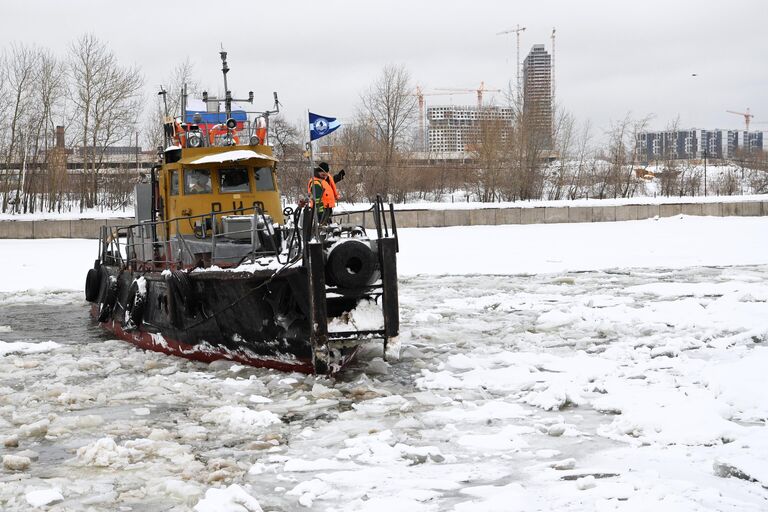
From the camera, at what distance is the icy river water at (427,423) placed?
5195 millimetres

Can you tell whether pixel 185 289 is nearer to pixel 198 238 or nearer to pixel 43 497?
pixel 198 238

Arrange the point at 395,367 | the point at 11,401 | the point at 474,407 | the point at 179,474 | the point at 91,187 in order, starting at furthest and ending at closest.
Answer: the point at 91,187 < the point at 395,367 < the point at 11,401 < the point at 474,407 < the point at 179,474

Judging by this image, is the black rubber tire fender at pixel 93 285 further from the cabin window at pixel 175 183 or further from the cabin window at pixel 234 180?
the cabin window at pixel 234 180

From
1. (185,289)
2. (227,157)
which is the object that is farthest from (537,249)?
(185,289)

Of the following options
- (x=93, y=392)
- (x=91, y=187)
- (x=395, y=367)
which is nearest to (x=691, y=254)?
(x=395, y=367)

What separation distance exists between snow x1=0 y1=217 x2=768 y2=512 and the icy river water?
2 cm

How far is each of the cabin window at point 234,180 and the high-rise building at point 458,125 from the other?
2964 centimetres

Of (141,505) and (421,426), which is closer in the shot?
(141,505)

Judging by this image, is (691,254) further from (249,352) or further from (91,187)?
(91,187)

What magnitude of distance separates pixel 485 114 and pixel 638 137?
855 centimetres

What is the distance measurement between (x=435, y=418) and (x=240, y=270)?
3009mm

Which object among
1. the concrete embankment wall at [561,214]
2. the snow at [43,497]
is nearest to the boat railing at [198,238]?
the snow at [43,497]

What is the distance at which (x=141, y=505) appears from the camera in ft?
16.9

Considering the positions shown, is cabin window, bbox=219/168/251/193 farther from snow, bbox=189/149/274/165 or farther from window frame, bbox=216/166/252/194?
snow, bbox=189/149/274/165
